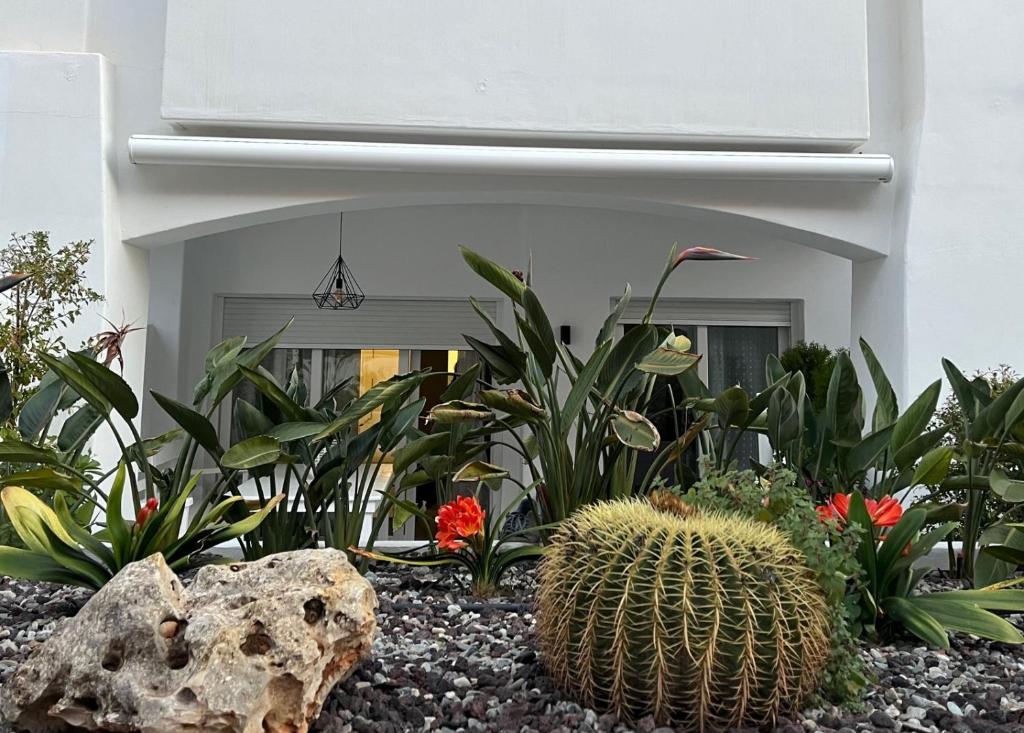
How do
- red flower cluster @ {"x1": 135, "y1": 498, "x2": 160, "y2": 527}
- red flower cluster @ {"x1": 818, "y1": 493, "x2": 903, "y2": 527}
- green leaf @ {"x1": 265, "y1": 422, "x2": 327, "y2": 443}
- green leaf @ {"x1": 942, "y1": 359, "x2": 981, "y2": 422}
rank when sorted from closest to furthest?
red flower cluster @ {"x1": 818, "y1": 493, "x2": 903, "y2": 527}, red flower cluster @ {"x1": 135, "y1": 498, "x2": 160, "y2": 527}, green leaf @ {"x1": 265, "y1": 422, "x2": 327, "y2": 443}, green leaf @ {"x1": 942, "y1": 359, "x2": 981, "y2": 422}

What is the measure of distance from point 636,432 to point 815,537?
0.76m

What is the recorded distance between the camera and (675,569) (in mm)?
1727

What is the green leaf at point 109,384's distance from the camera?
251 cm

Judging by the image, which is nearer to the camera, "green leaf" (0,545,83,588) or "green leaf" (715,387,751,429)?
"green leaf" (0,545,83,588)

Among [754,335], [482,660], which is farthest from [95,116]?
[754,335]

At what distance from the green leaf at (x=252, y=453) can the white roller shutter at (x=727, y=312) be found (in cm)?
472

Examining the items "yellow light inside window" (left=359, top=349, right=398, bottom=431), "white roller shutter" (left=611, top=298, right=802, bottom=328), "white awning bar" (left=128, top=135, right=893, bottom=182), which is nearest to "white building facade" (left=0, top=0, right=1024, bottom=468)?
"white awning bar" (left=128, top=135, right=893, bottom=182)

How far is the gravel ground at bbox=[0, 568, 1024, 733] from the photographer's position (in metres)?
1.83

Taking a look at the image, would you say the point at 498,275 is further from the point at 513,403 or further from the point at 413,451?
the point at 413,451

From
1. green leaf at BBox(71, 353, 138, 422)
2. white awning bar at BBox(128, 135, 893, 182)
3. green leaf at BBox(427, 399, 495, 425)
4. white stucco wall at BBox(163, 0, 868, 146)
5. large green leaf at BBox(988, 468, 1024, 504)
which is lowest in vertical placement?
large green leaf at BBox(988, 468, 1024, 504)

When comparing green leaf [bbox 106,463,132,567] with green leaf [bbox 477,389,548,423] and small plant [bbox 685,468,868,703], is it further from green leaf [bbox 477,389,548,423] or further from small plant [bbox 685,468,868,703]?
small plant [bbox 685,468,868,703]

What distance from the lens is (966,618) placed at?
227cm

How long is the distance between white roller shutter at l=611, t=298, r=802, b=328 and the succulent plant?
16.9ft

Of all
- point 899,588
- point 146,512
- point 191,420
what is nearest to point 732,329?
point 899,588
